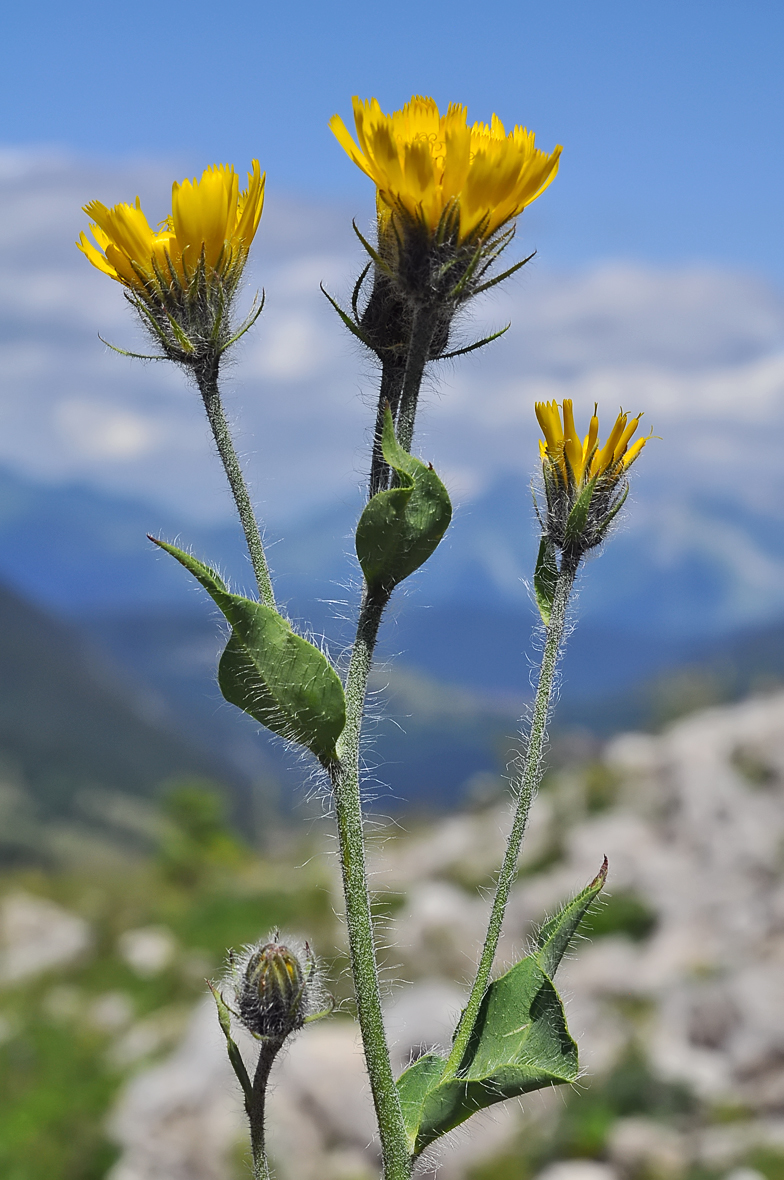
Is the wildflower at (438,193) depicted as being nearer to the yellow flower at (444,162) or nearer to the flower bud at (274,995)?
the yellow flower at (444,162)

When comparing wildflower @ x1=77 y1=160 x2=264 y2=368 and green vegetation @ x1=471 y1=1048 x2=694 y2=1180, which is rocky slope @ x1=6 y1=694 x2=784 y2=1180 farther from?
wildflower @ x1=77 y1=160 x2=264 y2=368

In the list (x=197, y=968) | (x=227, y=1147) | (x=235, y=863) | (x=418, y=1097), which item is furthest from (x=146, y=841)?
(x=418, y=1097)

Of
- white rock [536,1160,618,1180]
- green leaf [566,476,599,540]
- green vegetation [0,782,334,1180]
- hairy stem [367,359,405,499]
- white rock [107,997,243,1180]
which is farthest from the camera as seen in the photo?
green vegetation [0,782,334,1180]

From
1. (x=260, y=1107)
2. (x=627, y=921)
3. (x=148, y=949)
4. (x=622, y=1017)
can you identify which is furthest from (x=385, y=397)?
(x=148, y=949)

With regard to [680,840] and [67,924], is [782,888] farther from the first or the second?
[67,924]

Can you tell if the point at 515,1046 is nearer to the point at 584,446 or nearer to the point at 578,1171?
the point at 584,446

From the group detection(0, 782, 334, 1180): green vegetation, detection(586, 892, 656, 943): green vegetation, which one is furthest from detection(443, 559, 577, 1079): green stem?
detection(586, 892, 656, 943): green vegetation

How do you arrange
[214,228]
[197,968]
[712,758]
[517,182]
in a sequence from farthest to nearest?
[712,758]
[197,968]
[214,228]
[517,182]
